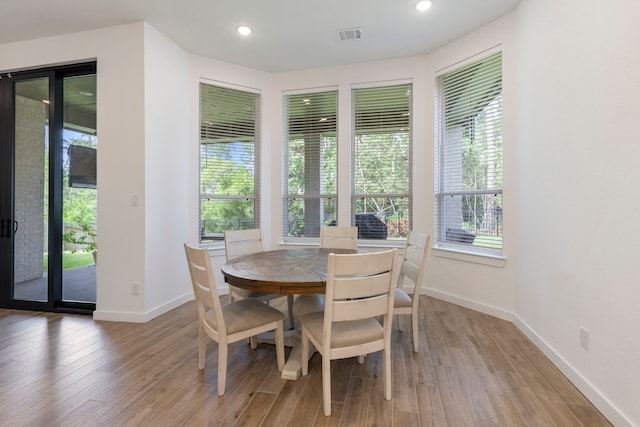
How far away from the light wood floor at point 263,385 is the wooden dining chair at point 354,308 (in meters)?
0.21

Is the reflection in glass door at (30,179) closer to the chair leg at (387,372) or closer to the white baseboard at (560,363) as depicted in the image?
the chair leg at (387,372)

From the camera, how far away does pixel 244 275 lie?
2.07 m

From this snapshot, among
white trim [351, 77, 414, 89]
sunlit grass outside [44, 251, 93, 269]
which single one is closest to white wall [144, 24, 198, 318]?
sunlit grass outside [44, 251, 93, 269]

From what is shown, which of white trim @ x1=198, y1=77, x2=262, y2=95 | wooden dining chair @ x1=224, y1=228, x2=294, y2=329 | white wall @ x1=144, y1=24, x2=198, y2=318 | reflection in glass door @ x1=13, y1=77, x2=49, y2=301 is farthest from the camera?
white trim @ x1=198, y1=77, x2=262, y2=95

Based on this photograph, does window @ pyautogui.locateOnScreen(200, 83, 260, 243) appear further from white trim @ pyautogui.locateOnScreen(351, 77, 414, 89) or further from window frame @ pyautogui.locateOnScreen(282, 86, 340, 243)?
white trim @ pyautogui.locateOnScreen(351, 77, 414, 89)

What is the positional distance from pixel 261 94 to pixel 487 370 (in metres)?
4.10

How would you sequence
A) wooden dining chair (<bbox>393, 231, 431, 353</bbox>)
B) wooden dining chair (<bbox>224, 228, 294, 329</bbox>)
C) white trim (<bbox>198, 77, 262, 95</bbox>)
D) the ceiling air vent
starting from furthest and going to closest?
→ white trim (<bbox>198, 77, 262, 95</bbox>)
the ceiling air vent
wooden dining chair (<bbox>224, 228, 294, 329</bbox>)
wooden dining chair (<bbox>393, 231, 431, 353</bbox>)

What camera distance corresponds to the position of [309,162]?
4.49 metres

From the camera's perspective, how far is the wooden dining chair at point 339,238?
3387 millimetres

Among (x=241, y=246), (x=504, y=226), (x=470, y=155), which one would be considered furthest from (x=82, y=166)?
(x=504, y=226)

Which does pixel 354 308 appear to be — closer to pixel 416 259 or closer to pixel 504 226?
pixel 416 259

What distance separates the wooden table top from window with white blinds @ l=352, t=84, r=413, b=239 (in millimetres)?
1631

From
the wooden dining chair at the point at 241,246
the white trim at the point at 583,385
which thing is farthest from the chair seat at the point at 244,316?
the white trim at the point at 583,385

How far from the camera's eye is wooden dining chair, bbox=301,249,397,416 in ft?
5.51
